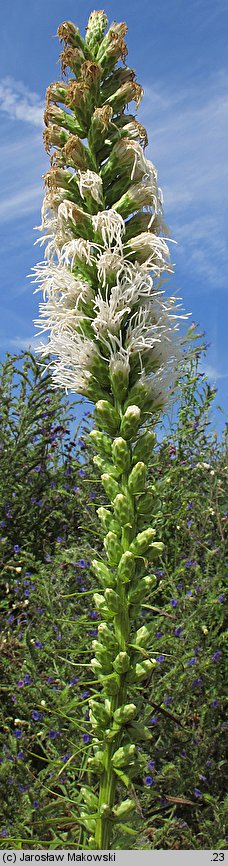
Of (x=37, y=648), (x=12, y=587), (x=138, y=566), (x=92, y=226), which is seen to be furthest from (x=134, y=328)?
(x=12, y=587)

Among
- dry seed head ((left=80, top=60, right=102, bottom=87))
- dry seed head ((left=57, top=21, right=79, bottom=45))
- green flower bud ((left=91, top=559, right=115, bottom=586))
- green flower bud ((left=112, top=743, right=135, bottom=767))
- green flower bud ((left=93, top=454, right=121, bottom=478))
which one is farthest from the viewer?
dry seed head ((left=57, top=21, right=79, bottom=45))

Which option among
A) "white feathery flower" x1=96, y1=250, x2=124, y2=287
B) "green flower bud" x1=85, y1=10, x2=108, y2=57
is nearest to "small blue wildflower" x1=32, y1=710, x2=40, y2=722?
"white feathery flower" x1=96, y1=250, x2=124, y2=287

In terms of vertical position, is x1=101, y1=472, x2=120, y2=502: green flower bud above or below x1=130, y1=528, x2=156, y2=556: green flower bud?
above

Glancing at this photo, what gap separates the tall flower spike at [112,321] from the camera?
2.27 meters

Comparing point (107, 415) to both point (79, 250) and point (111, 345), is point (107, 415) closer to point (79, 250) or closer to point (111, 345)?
point (111, 345)

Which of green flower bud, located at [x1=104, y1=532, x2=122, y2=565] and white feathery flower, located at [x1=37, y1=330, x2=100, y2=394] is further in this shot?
white feathery flower, located at [x1=37, y1=330, x2=100, y2=394]

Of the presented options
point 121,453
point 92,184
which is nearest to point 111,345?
point 121,453

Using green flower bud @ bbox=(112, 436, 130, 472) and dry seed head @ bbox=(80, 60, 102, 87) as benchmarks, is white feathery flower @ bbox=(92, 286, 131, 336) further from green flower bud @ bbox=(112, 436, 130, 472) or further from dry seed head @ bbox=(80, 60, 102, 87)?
dry seed head @ bbox=(80, 60, 102, 87)

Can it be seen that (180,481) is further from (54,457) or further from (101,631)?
(101,631)

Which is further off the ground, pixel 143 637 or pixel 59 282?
pixel 59 282

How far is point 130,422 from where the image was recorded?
238cm

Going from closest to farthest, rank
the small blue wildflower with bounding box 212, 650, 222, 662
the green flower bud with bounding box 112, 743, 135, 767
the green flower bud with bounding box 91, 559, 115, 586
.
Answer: the green flower bud with bounding box 112, 743, 135, 767
the green flower bud with bounding box 91, 559, 115, 586
the small blue wildflower with bounding box 212, 650, 222, 662

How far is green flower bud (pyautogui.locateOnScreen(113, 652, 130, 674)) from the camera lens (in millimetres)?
2197

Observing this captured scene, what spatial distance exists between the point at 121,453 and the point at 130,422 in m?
0.10
